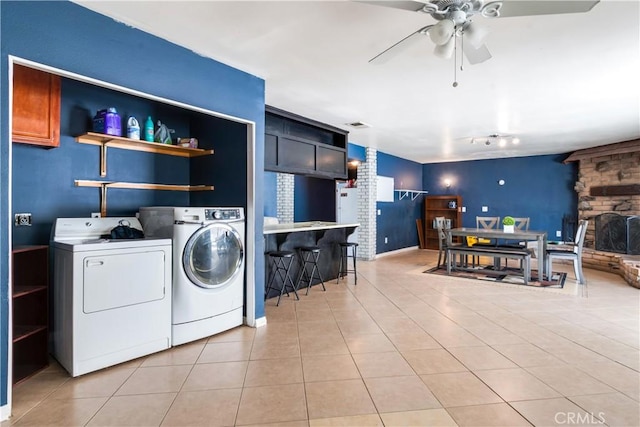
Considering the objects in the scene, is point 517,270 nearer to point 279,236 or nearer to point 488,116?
point 488,116

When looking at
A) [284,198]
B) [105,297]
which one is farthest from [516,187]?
[105,297]

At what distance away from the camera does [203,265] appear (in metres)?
2.96

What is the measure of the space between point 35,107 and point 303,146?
116 inches

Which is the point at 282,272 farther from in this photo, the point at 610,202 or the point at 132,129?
the point at 610,202

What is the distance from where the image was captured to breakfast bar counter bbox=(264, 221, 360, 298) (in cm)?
436

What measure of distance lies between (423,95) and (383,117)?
100cm

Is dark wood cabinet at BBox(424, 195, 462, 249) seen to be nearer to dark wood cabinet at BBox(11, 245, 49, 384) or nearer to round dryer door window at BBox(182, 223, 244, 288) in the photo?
round dryer door window at BBox(182, 223, 244, 288)

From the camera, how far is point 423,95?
391 centimetres

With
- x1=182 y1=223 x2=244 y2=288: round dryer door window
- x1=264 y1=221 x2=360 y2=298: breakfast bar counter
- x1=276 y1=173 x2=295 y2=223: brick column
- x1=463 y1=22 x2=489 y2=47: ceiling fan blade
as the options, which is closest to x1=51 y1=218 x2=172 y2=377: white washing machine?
x1=182 y1=223 x2=244 y2=288: round dryer door window

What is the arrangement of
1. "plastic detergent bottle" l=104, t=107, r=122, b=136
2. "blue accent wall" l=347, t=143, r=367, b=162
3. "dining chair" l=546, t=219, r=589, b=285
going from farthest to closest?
"blue accent wall" l=347, t=143, r=367, b=162 < "dining chair" l=546, t=219, r=589, b=285 < "plastic detergent bottle" l=104, t=107, r=122, b=136

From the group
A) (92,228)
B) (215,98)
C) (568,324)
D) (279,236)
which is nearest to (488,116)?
(568,324)

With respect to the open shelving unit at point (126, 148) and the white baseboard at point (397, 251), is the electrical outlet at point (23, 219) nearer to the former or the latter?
the open shelving unit at point (126, 148)

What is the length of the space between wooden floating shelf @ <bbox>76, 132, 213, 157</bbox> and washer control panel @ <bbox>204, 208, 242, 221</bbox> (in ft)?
2.28

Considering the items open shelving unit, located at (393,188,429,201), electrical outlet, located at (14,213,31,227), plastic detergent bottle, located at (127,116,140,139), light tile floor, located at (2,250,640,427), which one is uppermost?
plastic detergent bottle, located at (127,116,140,139)
